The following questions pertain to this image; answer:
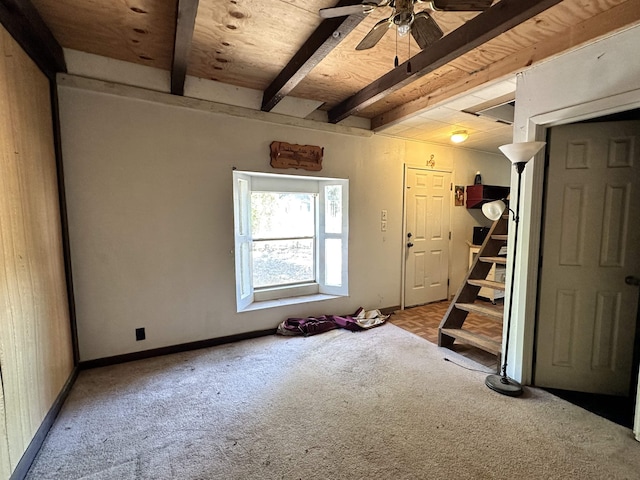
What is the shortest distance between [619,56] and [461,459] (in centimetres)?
260

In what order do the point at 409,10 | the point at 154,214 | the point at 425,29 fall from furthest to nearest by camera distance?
the point at 154,214
the point at 425,29
the point at 409,10

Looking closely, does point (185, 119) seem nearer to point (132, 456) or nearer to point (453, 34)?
point (453, 34)

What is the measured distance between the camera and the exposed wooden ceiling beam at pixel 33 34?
1606 mm

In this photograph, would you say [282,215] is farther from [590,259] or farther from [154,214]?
[590,259]

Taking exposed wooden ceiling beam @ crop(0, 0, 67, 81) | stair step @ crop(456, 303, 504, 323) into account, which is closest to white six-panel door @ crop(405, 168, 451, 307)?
stair step @ crop(456, 303, 504, 323)

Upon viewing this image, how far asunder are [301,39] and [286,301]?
2.71 m

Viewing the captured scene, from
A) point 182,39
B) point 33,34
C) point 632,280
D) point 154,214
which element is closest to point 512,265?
point 632,280

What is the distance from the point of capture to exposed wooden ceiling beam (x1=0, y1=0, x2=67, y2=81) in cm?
161

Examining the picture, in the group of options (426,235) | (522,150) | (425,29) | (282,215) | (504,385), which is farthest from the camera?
(426,235)

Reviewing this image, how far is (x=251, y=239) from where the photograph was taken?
3.46 metres

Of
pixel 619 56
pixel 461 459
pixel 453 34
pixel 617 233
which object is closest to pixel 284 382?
pixel 461 459

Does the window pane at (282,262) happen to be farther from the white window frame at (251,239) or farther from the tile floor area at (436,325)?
the tile floor area at (436,325)

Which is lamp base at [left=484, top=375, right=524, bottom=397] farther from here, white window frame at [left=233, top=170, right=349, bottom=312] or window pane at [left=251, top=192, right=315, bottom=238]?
window pane at [left=251, top=192, right=315, bottom=238]

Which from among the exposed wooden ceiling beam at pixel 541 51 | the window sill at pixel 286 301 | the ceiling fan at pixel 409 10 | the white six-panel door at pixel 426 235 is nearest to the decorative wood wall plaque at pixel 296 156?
the exposed wooden ceiling beam at pixel 541 51
